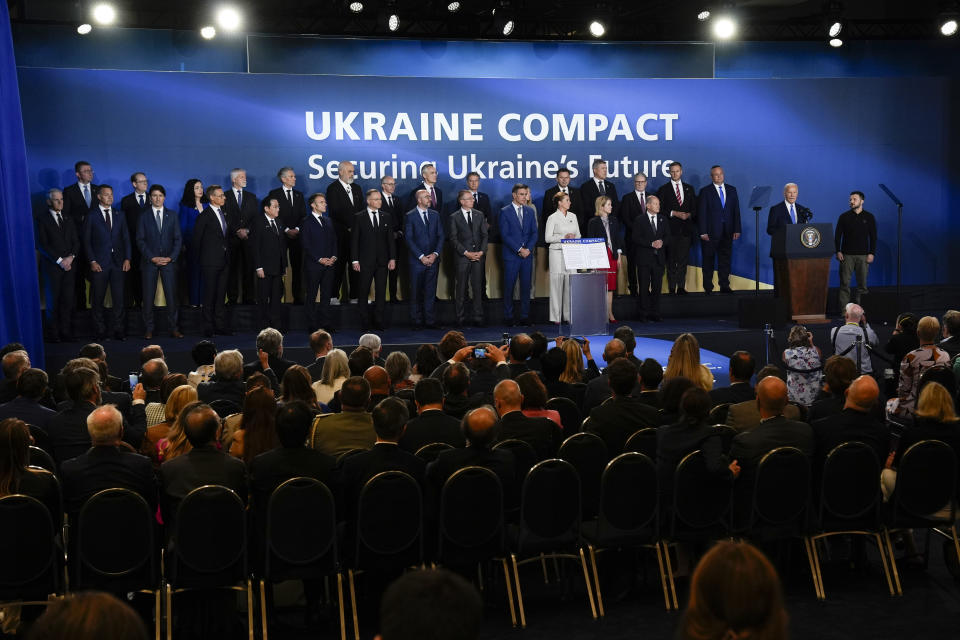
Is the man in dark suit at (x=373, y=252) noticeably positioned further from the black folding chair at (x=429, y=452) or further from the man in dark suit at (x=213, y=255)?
the black folding chair at (x=429, y=452)

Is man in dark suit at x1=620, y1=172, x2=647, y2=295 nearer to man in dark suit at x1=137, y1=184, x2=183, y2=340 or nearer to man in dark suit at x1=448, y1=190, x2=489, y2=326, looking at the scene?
man in dark suit at x1=448, y1=190, x2=489, y2=326

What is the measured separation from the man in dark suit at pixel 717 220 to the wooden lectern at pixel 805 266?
3.57 feet

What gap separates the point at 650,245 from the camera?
1277 cm

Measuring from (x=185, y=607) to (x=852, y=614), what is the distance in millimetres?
3251

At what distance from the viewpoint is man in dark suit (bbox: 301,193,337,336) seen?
1177 cm

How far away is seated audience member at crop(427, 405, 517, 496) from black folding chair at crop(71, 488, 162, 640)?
1.29 meters

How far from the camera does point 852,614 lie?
4.84 metres

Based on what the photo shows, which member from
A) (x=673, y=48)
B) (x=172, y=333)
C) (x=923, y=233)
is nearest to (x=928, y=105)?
(x=923, y=233)

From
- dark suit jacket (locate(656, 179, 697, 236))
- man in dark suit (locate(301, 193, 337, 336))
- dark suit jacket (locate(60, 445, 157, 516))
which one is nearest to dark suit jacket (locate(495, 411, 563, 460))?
dark suit jacket (locate(60, 445, 157, 516))

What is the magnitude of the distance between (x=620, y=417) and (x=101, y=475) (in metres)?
2.69

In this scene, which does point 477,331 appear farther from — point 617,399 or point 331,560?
point 331,560

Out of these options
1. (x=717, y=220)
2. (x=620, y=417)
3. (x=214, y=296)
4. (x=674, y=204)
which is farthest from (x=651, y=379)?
(x=717, y=220)

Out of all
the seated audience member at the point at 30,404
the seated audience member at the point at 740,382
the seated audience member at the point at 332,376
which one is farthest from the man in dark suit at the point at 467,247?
the seated audience member at the point at 30,404

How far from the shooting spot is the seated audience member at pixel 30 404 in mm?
5656
